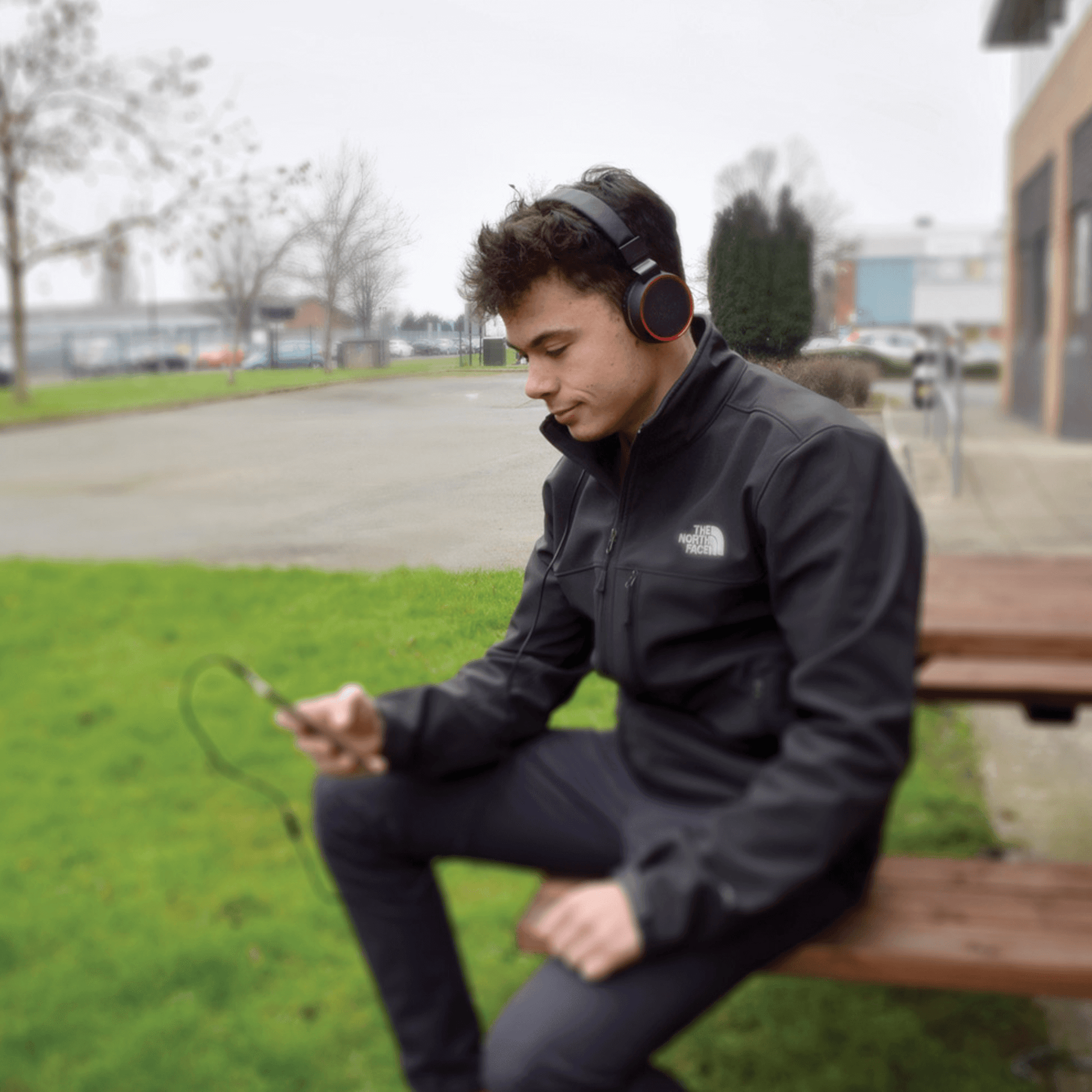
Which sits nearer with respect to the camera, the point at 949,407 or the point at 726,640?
the point at 726,640

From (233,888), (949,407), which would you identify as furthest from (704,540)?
(949,407)

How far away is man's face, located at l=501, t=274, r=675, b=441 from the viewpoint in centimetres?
149

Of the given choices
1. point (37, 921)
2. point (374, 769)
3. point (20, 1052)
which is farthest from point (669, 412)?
point (37, 921)

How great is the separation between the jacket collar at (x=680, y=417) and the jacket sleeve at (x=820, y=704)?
152mm

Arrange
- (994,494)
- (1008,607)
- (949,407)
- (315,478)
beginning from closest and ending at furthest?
(315,478) → (1008,607) → (949,407) → (994,494)

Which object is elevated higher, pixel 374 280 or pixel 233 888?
pixel 374 280

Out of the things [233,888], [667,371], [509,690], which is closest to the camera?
[667,371]

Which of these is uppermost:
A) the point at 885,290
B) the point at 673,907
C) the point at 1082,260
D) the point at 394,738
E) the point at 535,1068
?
the point at 1082,260

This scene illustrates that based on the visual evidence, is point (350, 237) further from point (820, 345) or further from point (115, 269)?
point (820, 345)

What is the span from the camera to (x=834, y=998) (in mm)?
2434

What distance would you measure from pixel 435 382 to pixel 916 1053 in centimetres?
162

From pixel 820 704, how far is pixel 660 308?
0.54 meters

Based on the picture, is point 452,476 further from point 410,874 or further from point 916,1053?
point 916,1053

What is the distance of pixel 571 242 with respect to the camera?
1.44 m
